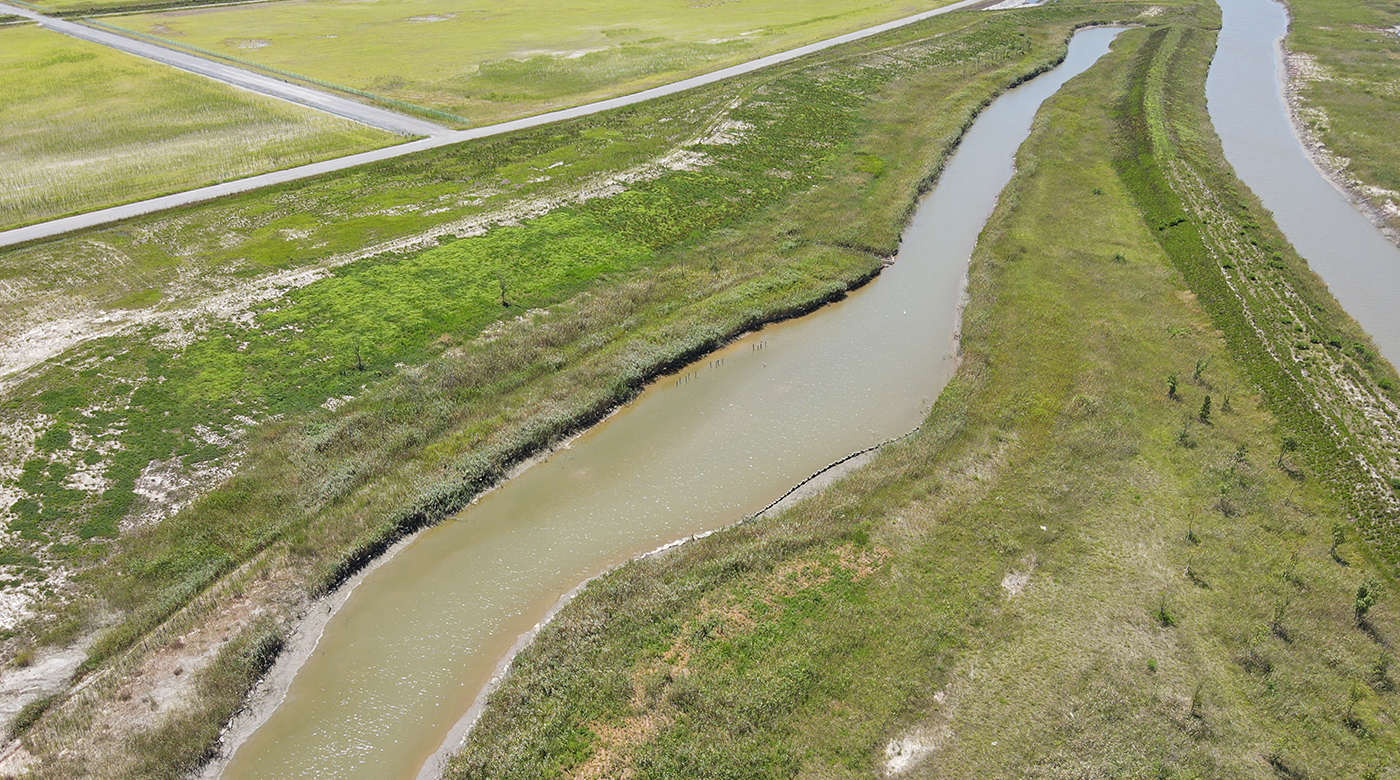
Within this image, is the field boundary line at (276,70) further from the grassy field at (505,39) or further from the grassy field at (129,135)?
the grassy field at (129,135)

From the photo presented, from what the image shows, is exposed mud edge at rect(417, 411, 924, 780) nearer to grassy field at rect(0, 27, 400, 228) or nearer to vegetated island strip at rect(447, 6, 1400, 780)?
vegetated island strip at rect(447, 6, 1400, 780)

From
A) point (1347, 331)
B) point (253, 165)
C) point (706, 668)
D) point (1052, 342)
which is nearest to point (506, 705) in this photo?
point (706, 668)

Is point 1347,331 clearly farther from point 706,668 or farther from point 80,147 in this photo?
point 80,147

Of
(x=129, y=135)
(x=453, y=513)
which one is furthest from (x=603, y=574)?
(x=129, y=135)

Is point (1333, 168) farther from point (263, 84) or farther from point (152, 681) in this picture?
point (263, 84)

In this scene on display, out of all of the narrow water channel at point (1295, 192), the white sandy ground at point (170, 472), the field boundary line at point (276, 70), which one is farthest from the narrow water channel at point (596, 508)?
the field boundary line at point (276, 70)

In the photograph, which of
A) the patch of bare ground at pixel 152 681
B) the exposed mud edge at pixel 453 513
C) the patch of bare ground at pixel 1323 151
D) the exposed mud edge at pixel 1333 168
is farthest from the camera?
the patch of bare ground at pixel 1323 151
